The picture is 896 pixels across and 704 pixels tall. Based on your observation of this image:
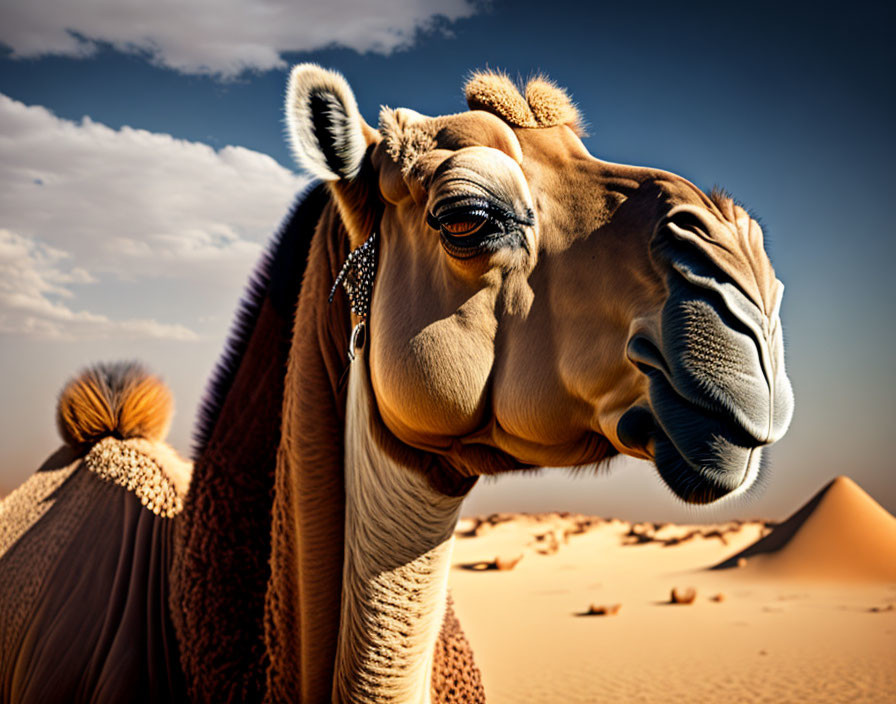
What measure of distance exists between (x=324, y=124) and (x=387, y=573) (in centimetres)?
158

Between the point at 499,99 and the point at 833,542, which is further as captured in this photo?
the point at 833,542

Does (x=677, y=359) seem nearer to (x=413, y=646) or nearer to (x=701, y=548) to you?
(x=413, y=646)

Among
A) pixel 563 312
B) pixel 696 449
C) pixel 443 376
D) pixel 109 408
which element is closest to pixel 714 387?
pixel 696 449

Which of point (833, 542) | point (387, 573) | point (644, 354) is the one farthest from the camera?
point (833, 542)

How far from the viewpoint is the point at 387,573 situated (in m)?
2.54

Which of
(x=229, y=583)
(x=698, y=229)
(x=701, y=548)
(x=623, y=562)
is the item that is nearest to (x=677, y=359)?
(x=698, y=229)

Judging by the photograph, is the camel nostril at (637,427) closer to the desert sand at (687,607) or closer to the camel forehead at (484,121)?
the camel forehead at (484,121)

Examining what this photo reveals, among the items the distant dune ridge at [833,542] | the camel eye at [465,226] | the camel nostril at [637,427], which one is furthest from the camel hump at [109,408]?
the distant dune ridge at [833,542]

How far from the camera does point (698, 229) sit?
1998mm

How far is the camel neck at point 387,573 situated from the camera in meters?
2.53

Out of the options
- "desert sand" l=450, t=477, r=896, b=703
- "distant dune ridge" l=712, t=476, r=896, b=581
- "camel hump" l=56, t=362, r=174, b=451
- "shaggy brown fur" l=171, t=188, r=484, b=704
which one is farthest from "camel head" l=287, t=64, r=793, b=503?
"distant dune ridge" l=712, t=476, r=896, b=581

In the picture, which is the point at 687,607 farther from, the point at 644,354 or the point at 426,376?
the point at 644,354

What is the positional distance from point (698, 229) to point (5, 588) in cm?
359

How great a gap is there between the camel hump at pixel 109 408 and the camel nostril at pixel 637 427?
8.89 feet
